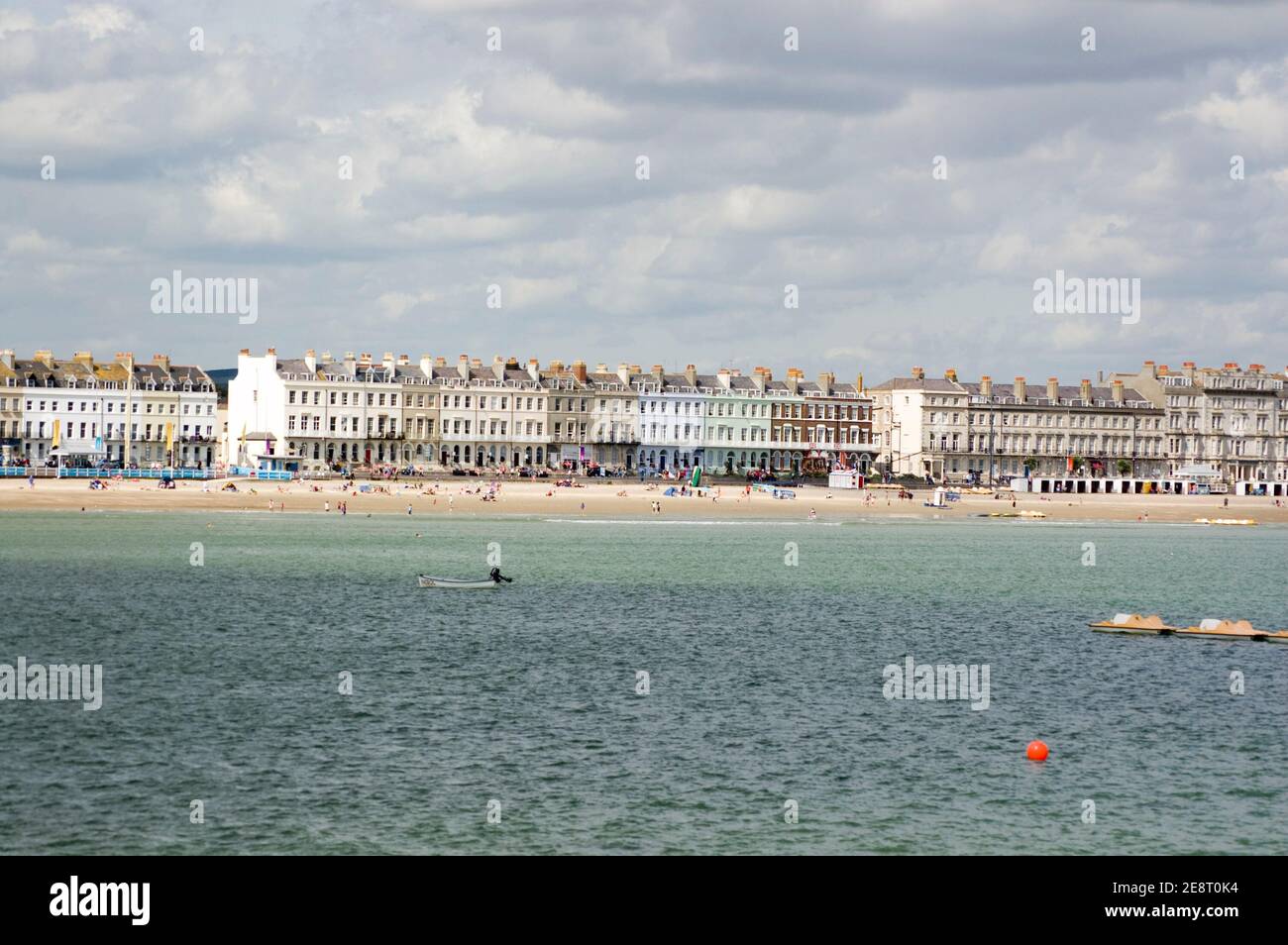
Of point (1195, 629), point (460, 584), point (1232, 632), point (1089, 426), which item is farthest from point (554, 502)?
point (1089, 426)

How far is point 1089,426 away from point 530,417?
54.2m

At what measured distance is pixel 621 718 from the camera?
102ft

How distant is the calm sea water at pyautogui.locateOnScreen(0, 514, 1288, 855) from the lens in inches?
926

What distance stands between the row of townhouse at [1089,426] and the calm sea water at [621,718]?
9143 cm

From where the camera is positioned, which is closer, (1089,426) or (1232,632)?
(1232,632)

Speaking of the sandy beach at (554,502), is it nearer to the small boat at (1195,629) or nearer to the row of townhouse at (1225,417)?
the row of townhouse at (1225,417)

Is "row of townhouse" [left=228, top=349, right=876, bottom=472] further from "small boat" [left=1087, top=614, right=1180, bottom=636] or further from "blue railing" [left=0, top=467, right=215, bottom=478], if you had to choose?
"small boat" [left=1087, top=614, right=1180, bottom=636]

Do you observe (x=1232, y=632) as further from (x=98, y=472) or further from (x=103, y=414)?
(x=103, y=414)

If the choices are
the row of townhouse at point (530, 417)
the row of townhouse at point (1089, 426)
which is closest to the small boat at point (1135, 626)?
the row of townhouse at point (530, 417)

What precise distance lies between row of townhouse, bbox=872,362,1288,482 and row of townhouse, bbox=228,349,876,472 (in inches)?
187

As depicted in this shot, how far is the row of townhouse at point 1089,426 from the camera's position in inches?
6068

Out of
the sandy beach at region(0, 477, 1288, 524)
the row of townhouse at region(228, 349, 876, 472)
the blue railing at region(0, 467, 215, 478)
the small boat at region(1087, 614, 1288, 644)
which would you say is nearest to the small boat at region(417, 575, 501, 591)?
the small boat at region(1087, 614, 1288, 644)

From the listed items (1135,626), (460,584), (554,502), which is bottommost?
(1135,626)

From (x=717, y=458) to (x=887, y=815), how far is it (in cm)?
12370
